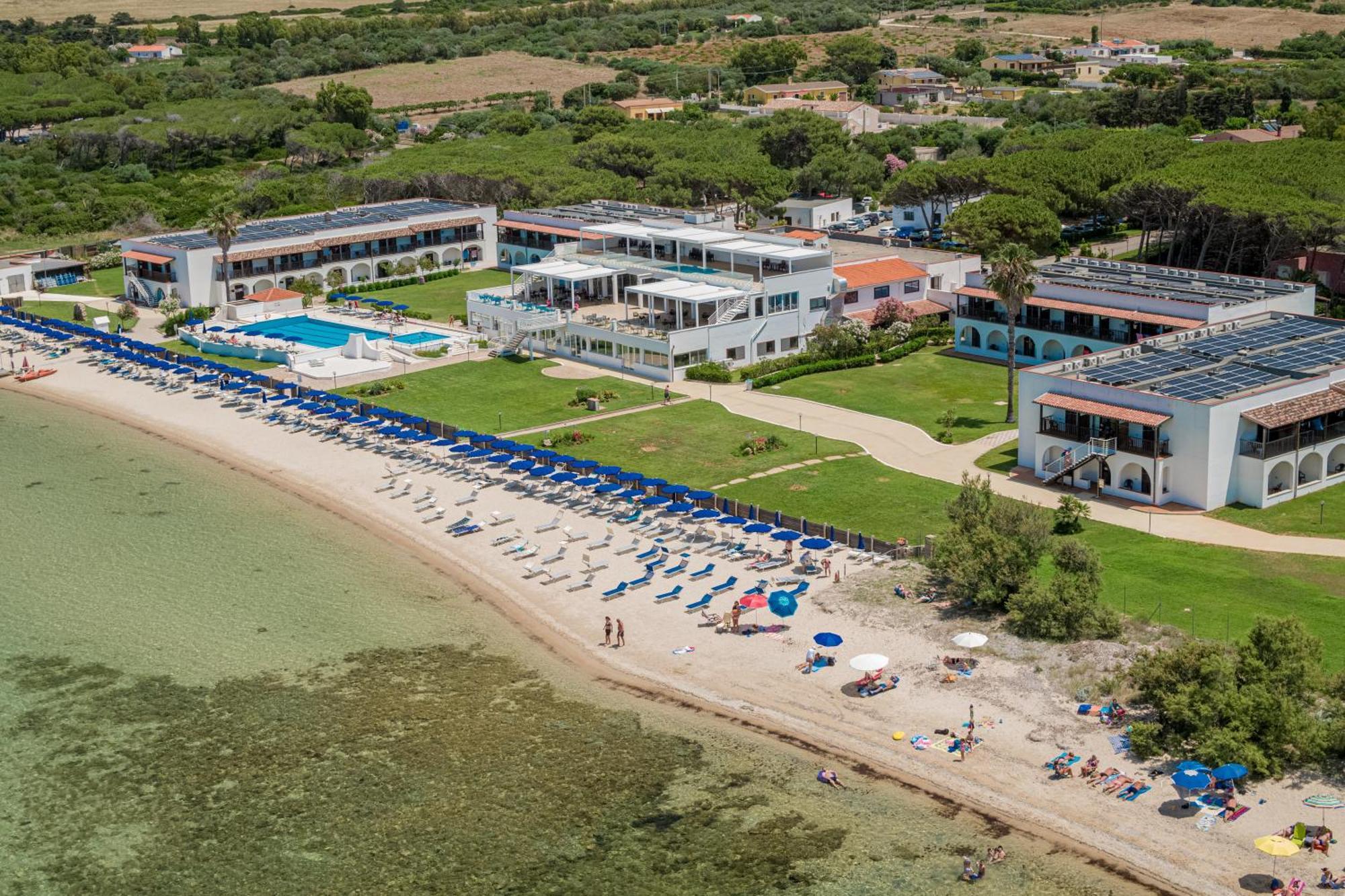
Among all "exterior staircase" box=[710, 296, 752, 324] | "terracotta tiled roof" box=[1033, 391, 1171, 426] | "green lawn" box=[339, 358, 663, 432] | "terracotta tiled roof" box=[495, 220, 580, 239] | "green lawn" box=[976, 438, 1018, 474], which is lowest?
"green lawn" box=[976, 438, 1018, 474]

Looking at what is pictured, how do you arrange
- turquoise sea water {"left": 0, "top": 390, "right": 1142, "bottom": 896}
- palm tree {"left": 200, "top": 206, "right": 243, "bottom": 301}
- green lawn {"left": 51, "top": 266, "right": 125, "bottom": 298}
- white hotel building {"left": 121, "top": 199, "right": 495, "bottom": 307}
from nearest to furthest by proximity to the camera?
turquoise sea water {"left": 0, "top": 390, "right": 1142, "bottom": 896} < palm tree {"left": 200, "top": 206, "right": 243, "bottom": 301} < white hotel building {"left": 121, "top": 199, "right": 495, "bottom": 307} < green lawn {"left": 51, "top": 266, "right": 125, "bottom": 298}

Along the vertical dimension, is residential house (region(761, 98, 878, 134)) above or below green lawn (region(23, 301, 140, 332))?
above

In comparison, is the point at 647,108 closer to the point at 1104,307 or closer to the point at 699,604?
the point at 1104,307

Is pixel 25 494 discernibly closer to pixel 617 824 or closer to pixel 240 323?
pixel 240 323

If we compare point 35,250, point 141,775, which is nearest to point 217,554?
point 141,775

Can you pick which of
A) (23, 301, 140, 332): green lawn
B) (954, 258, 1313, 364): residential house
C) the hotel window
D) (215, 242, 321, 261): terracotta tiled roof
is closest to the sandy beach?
the hotel window

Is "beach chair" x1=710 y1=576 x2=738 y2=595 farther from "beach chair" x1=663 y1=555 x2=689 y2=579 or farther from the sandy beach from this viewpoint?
"beach chair" x1=663 y1=555 x2=689 y2=579
